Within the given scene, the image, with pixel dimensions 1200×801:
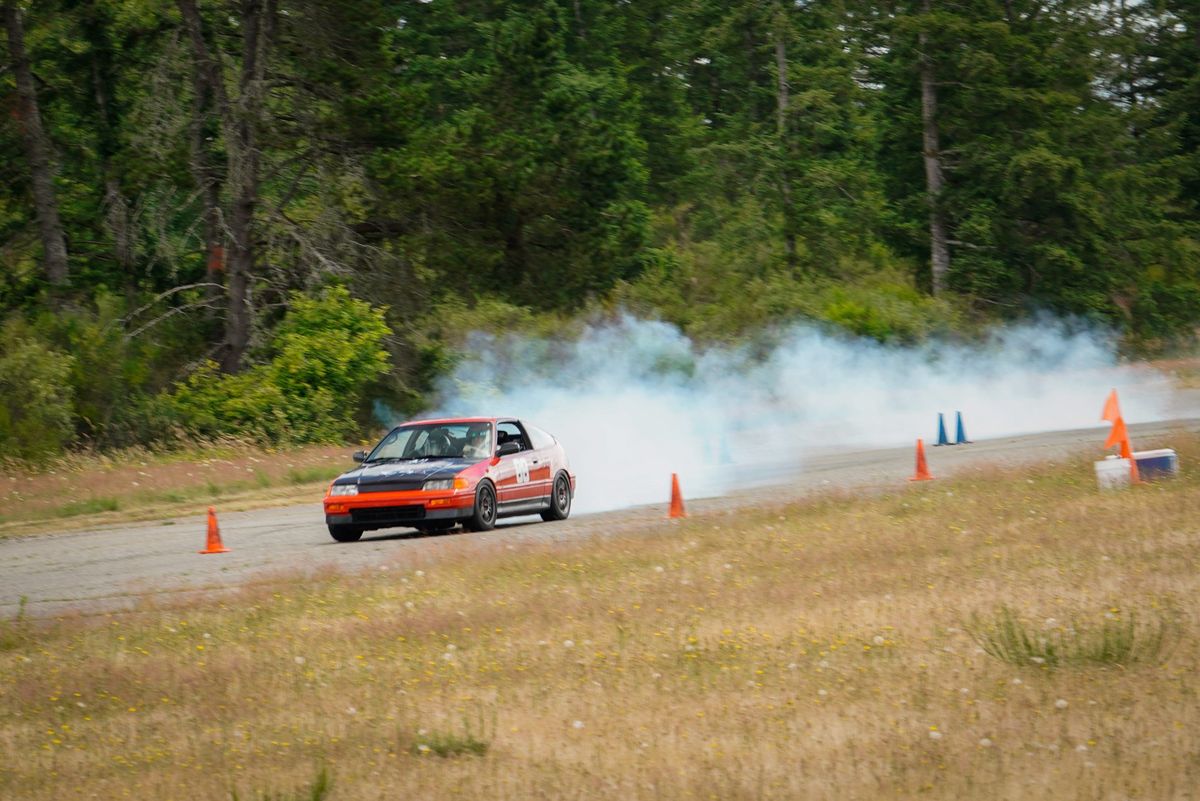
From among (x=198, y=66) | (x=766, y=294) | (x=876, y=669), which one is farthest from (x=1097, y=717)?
(x=766, y=294)

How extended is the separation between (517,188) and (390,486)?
23.8 m

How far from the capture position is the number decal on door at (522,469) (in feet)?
61.3

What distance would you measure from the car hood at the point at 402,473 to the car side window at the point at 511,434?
3.57ft

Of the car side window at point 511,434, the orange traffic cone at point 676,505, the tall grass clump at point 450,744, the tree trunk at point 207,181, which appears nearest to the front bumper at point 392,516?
the car side window at point 511,434

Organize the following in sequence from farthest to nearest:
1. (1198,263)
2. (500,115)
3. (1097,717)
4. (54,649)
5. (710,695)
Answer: (1198,263) → (500,115) → (54,649) → (710,695) → (1097,717)

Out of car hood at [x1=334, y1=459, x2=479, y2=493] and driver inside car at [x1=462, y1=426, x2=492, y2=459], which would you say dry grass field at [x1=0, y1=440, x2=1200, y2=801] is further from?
driver inside car at [x1=462, y1=426, x2=492, y2=459]

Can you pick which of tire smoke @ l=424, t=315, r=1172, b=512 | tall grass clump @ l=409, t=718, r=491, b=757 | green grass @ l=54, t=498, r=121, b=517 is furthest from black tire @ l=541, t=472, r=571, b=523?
tall grass clump @ l=409, t=718, r=491, b=757

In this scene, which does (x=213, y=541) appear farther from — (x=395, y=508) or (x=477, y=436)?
(x=477, y=436)

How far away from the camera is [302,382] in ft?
111

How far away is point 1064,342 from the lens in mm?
58969

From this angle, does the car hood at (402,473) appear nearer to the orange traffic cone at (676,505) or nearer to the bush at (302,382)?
the orange traffic cone at (676,505)

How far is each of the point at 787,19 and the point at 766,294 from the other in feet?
52.1

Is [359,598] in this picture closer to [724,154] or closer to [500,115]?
[500,115]

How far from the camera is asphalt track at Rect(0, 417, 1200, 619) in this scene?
46.8ft
